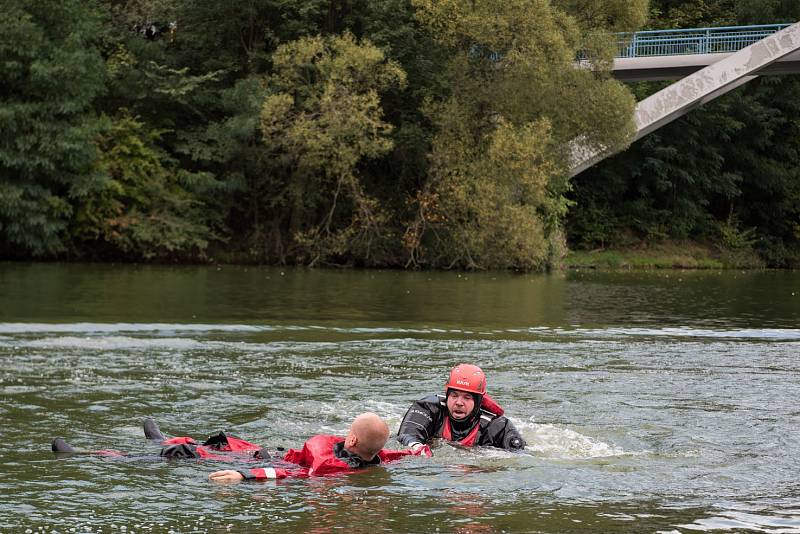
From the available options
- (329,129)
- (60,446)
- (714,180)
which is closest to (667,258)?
(714,180)

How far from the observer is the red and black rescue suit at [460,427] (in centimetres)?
1223

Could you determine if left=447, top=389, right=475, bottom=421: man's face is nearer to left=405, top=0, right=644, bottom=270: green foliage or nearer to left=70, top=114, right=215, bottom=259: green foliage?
left=405, top=0, right=644, bottom=270: green foliage

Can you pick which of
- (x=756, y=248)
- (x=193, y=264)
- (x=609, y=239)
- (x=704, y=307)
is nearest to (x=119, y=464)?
(x=704, y=307)

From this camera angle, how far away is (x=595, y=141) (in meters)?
43.6

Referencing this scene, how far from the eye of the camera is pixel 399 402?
51.0ft

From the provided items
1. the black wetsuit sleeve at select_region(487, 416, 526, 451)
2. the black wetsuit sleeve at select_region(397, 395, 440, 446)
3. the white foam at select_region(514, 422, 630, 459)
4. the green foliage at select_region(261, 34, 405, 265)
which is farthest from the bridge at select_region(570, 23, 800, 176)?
the black wetsuit sleeve at select_region(487, 416, 526, 451)

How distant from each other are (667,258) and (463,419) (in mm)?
44941

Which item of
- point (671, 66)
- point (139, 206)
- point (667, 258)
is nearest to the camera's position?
point (139, 206)

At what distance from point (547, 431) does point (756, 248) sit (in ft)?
159

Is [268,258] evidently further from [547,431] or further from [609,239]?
[547,431]

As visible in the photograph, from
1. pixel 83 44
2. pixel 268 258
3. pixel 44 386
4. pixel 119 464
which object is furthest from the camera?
pixel 268 258

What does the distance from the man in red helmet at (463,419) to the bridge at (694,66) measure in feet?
109

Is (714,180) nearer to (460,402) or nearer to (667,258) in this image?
(667,258)

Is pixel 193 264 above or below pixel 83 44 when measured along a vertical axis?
below
